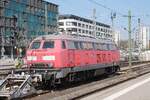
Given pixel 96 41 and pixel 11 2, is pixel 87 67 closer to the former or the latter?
pixel 96 41

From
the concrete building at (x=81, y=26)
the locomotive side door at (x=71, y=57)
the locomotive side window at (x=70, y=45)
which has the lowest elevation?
the locomotive side door at (x=71, y=57)

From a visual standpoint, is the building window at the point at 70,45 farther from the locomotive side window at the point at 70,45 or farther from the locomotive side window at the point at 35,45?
the locomotive side window at the point at 35,45

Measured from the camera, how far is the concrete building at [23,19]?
100 m

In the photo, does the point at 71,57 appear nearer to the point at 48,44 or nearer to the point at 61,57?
the point at 61,57

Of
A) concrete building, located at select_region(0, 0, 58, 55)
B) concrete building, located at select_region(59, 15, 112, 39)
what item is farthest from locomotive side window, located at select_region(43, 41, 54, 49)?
concrete building, located at select_region(59, 15, 112, 39)

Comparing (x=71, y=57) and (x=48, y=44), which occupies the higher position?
(x=48, y=44)

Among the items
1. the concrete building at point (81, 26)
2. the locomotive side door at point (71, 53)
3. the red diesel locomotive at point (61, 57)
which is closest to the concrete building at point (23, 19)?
the concrete building at point (81, 26)

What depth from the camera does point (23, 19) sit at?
358 ft

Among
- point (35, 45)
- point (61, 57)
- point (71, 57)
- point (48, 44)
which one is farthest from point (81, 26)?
point (61, 57)

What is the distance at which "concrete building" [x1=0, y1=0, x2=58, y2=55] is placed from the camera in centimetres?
10012

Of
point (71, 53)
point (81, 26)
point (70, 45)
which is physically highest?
point (81, 26)

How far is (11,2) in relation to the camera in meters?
107

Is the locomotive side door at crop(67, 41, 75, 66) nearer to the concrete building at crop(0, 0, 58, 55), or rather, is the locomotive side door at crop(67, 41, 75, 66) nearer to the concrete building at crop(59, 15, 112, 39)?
the concrete building at crop(0, 0, 58, 55)

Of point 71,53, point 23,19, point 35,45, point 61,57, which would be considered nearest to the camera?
point 61,57
